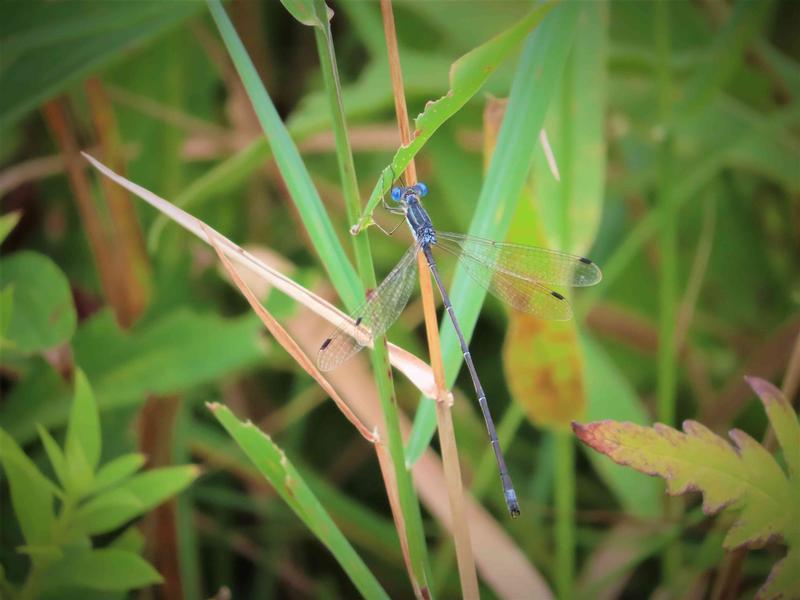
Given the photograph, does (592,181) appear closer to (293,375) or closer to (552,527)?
(552,527)

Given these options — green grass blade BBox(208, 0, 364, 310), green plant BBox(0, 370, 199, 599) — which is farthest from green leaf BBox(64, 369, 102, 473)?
green grass blade BBox(208, 0, 364, 310)

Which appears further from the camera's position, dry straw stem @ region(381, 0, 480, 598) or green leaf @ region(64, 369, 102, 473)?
green leaf @ region(64, 369, 102, 473)

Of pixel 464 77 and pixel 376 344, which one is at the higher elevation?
pixel 464 77

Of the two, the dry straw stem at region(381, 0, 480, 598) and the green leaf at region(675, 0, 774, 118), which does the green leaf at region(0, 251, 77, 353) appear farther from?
the green leaf at region(675, 0, 774, 118)

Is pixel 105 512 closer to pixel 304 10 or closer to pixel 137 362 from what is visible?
pixel 137 362

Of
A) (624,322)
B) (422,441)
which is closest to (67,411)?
(422,441)

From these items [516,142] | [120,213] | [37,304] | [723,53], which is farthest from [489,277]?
[120,213]
